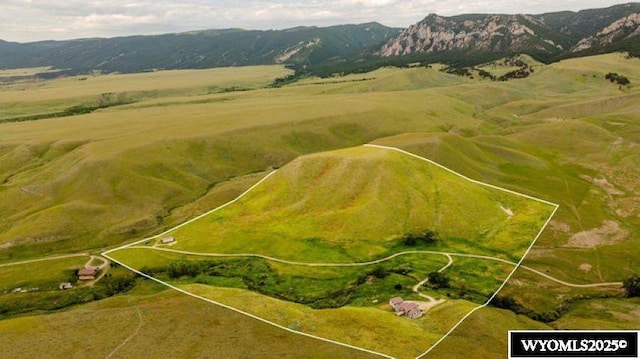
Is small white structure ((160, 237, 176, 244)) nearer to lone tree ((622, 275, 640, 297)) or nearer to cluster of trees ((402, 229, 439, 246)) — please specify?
cluster of trees ((402, 229, 439, 246))

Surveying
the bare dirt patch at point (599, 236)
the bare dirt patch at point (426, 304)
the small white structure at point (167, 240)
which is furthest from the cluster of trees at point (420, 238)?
the small white structure at point (167, 240)

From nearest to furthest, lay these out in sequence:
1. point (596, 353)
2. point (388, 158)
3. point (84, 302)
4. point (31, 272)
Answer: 1. point (596, 353)
2. point (84, 302)
3. point (31, 272)
4. point (388, 158)

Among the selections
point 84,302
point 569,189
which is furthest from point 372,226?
point 569,189

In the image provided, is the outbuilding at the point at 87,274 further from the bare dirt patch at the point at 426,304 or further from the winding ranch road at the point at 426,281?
the winding ranch road at the point at 426,281

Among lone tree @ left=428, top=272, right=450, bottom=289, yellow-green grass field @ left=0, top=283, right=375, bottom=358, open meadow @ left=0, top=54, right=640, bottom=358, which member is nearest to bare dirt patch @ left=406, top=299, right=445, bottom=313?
open meadow @ left=0, top=54, right=640, bottom=358

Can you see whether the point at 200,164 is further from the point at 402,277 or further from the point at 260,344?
the point at 260,344

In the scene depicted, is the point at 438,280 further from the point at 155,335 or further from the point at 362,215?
the point at 155,335
